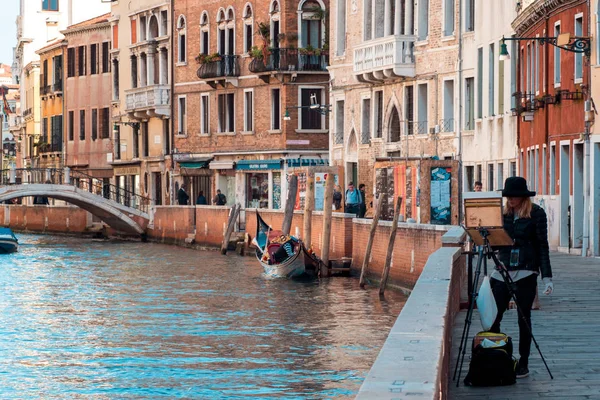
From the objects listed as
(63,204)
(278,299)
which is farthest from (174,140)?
(278,299)

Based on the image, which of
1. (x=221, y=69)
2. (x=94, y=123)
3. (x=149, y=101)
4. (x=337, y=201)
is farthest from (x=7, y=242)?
(x=94, y=123)

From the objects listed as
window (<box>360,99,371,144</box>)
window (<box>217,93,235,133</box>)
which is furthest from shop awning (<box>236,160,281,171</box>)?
window (<box>360,99,371,144</box>)

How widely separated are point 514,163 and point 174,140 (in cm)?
2489

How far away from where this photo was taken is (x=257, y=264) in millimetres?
37812

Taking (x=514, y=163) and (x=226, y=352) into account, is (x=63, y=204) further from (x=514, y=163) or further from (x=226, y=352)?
(x=226, y=352)

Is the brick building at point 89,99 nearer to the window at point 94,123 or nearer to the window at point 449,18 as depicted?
the window at point 94,123

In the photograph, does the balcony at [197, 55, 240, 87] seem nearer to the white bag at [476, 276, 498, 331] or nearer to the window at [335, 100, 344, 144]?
the window at [335, 100, 344, 144]

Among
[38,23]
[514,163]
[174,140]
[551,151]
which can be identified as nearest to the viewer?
[551,151]

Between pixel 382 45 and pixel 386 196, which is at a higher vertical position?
pixel 382 45

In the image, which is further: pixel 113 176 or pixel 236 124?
pixel 113 176

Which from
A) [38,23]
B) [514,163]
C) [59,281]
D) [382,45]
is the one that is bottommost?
[59,281]

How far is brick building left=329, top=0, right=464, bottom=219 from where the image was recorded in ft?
128

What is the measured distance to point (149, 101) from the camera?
5706 cm

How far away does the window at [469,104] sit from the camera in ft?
122
